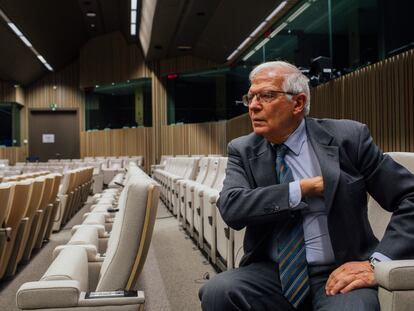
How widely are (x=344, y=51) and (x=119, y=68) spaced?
13.0 meters

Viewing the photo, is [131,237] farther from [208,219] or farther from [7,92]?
[7,92]

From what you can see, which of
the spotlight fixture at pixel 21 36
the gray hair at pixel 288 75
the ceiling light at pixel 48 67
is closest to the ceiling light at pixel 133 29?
the spotlight fixture at pixel 21 36

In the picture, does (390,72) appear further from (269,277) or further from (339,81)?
(269,277)

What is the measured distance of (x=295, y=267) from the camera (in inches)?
68.3

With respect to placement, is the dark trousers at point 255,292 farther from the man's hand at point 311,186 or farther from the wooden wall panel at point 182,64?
the wooden wall panel at point 182,64

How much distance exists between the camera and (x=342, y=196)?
5.72 feet

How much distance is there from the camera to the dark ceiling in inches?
457

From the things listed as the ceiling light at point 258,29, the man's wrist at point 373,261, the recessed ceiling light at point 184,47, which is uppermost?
the recessed ceiling light at point 184,47

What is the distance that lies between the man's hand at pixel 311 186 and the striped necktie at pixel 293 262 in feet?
0.35

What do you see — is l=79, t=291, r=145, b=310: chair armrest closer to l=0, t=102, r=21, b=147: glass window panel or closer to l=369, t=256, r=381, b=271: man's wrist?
l=369, t=256, r=381, b=271: man's wrist

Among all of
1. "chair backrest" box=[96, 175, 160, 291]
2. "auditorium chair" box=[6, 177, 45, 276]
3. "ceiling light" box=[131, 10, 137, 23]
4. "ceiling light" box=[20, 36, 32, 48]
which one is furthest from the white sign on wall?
"chair backrest" box=[96, 175, 160, 291]

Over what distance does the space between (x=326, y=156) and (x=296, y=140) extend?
15 cm

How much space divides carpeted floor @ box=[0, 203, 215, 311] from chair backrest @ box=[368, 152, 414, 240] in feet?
5.27

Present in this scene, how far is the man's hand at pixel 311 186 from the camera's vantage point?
174 cm
